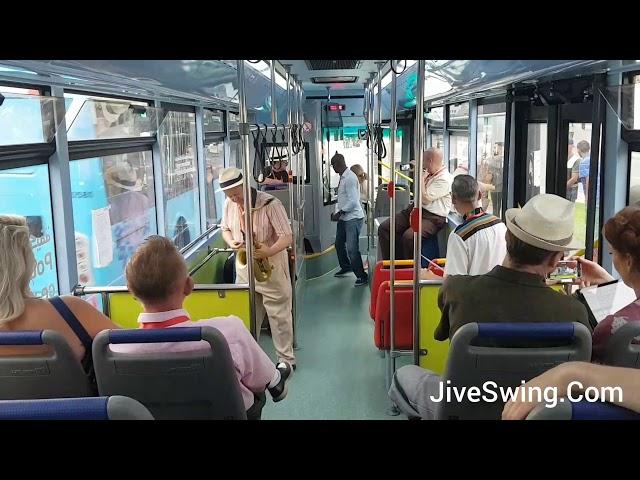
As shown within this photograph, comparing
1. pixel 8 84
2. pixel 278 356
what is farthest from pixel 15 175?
pixel 278 356

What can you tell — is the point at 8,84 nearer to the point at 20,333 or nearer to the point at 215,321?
the point at 20,333

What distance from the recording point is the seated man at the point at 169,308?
6.61 ft

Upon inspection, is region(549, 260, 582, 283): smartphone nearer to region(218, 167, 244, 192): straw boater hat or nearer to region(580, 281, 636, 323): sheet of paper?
region(580, 281, 636, 323): sheet of paper

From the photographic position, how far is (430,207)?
5883 mm

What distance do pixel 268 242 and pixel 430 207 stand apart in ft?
6.72

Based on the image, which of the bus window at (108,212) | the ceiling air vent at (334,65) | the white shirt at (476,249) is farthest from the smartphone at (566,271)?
the ceiling air vent at (334,65)

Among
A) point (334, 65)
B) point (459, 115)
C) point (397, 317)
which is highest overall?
A: point (334, 65)

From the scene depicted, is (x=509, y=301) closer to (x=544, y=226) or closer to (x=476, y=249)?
(x=544, y=226)

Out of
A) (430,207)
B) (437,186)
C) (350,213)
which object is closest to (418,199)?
(437,186)

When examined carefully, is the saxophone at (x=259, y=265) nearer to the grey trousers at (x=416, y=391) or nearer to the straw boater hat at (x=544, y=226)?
the grey trousers at (x=416, y=391)

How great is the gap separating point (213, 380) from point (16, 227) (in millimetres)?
832

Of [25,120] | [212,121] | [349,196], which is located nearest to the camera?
[25,120]

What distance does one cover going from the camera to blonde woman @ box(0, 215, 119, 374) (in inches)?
81.1

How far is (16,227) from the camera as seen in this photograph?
6.83 feet
